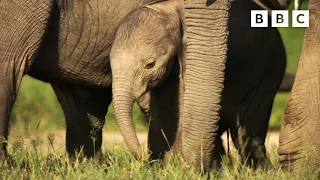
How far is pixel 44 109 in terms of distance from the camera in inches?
614

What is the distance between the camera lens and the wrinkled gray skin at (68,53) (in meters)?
8.12

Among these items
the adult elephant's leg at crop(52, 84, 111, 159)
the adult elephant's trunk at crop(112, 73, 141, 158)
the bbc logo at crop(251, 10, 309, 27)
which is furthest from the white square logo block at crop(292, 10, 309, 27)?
the adult elephant's leg at crop(52, 84, 111, 159)

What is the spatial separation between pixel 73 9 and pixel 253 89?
5.38ft

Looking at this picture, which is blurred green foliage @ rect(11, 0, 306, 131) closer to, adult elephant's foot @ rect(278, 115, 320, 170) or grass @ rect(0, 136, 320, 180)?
grass @ rect(0, 136, 320, 180)

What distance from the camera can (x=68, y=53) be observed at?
338 inches

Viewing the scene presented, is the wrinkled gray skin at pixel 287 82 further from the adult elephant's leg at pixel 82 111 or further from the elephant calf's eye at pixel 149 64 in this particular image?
the elephant calf's eye at pixel 149 64

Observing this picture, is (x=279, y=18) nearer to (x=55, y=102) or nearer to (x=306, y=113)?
(x=306, y=113)

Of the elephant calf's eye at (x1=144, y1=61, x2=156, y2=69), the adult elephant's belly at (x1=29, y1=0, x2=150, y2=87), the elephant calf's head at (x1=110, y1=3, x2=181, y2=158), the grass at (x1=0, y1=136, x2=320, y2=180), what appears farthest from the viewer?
the adult elephant's belly at (x1=29, y1=0, x2=150, y2=87)

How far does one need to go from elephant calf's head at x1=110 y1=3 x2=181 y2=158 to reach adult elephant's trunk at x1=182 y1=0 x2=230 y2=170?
0.49 m

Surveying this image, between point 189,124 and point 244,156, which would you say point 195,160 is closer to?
point 189,124

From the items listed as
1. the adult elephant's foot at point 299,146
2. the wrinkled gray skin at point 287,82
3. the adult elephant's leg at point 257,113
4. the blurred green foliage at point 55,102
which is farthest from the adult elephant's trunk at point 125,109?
the blurred green foliage at point 55,102

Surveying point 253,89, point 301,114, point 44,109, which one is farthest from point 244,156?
point 44,109

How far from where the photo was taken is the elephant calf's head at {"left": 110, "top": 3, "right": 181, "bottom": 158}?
7.95 metres

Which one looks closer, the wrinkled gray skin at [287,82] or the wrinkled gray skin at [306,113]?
the wrinkled gray skin at [306,113]
